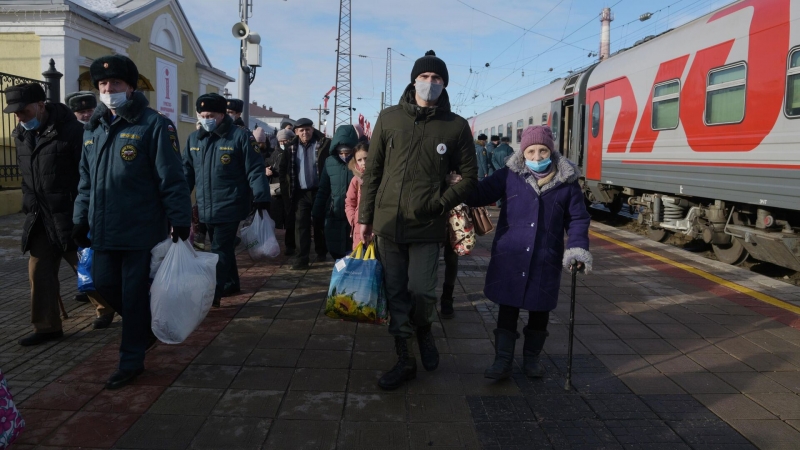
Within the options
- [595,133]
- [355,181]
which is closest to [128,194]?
[355,181]

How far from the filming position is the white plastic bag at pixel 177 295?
3906 mm

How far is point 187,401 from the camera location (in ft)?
11.9

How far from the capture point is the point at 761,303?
19.8 feet

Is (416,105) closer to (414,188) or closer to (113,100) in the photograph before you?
(414,188)

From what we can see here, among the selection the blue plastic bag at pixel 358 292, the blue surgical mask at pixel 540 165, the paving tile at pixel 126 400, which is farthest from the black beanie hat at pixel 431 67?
the paving tile at pixel 126 400

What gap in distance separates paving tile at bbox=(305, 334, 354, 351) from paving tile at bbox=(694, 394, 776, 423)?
2427 mm

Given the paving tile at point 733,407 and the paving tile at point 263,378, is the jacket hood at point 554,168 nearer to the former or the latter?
the paving tile at point 733,407

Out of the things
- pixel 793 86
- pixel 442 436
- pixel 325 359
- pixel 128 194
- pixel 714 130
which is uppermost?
pixel 793 86

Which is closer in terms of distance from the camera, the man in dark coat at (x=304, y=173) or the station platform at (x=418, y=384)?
the station platform at (x=418, y=384)

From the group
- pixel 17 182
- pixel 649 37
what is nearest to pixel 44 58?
pixel 17 182

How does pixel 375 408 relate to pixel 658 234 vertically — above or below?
below

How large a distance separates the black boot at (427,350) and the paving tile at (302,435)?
91 cm

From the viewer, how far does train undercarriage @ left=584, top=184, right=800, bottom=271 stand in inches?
287

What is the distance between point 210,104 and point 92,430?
10.5 feet
